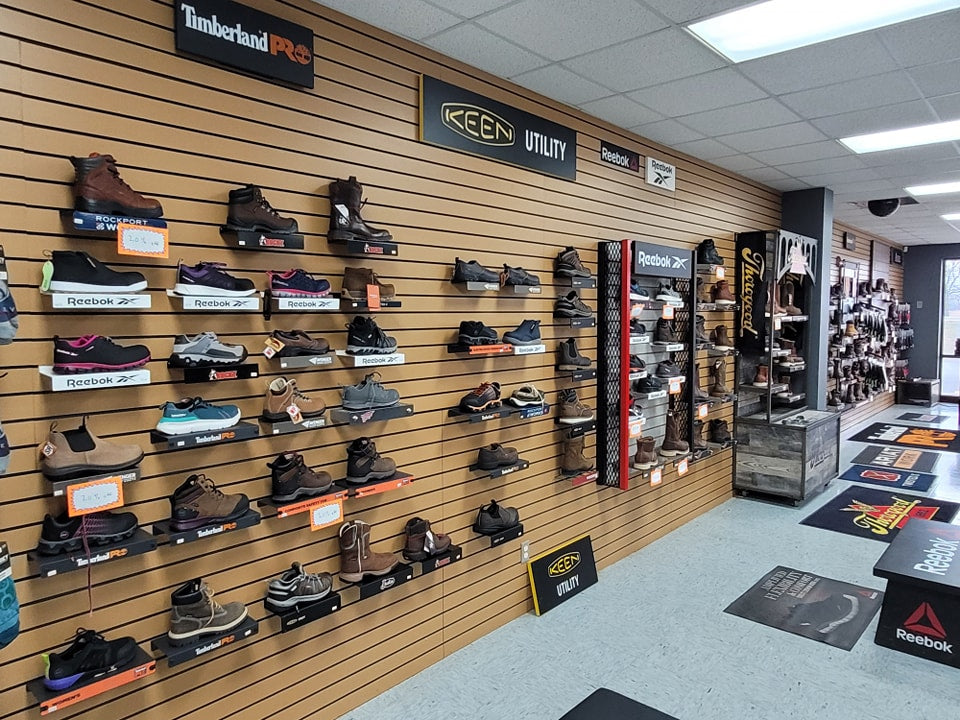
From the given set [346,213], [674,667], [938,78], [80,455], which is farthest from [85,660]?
[938,78]

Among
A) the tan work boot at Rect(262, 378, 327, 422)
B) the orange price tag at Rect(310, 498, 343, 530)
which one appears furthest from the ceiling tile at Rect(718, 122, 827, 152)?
the orange price tag at Rect(310, 498, 343, 530)

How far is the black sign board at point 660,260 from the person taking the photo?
165 inches

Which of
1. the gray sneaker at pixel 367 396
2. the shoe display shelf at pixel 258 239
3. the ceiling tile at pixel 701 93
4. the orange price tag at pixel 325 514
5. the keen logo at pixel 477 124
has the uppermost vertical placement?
the ceiling tile at pixel 701 93

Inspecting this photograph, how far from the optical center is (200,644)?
86.4 inches

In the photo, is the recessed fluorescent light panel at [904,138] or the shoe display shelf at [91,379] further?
the recessed fluorescent light panel at [904,138]

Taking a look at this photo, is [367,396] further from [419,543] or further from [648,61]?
[648,61]

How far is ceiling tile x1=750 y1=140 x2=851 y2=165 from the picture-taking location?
4.84 meters

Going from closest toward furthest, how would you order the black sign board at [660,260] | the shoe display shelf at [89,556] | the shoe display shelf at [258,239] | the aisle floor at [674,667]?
the shoe display shelf at [89,556] → the shoe display shelf at [258,239] → the aisle floor at [674,667] → the black sign board at [660,260]

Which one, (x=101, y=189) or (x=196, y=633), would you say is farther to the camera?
(x=196, y=633)

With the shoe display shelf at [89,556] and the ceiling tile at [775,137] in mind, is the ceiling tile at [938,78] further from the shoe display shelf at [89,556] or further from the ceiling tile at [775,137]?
the shoe display shelf at [89,556]

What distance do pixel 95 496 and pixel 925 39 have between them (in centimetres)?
398

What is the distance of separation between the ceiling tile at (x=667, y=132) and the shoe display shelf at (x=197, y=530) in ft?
11.8

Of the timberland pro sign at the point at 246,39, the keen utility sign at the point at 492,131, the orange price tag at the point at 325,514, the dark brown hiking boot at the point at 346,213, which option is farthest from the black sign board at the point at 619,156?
the orange price tag at the point at 325,514

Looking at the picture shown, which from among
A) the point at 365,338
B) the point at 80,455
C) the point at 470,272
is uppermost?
the point at 470,272
